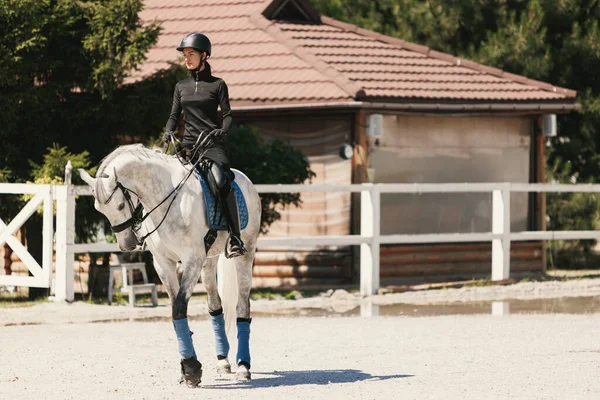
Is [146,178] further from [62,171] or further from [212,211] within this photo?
[62,171]

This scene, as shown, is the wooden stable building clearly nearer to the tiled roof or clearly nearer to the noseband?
the tiled roof

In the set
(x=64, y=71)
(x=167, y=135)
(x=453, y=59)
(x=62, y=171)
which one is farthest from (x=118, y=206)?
(x=453, y=59)

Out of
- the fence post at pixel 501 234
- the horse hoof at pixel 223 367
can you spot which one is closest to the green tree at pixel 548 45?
the fence post at pixel 501 234

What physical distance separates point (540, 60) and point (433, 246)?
20.1 ft

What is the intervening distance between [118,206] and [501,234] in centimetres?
1056

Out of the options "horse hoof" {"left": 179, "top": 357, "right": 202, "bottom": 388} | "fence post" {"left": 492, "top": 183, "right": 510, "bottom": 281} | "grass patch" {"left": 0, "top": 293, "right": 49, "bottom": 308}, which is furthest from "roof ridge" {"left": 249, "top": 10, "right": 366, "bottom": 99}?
"horse hoof" {"left": 179, "top": 357, "right": 202, "bottom": 388}

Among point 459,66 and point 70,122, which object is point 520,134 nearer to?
point 459,66

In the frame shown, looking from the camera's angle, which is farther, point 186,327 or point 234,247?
point 234,247

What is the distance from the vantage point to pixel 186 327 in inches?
392

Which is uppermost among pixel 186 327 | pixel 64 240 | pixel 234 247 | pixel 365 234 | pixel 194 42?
pixel 194 42

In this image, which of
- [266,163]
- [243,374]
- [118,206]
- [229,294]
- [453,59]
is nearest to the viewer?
[118,206]

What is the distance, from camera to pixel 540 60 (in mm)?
25375

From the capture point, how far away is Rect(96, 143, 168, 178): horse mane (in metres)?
9.88

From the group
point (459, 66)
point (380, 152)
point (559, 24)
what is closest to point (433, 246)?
point (380, 152)
